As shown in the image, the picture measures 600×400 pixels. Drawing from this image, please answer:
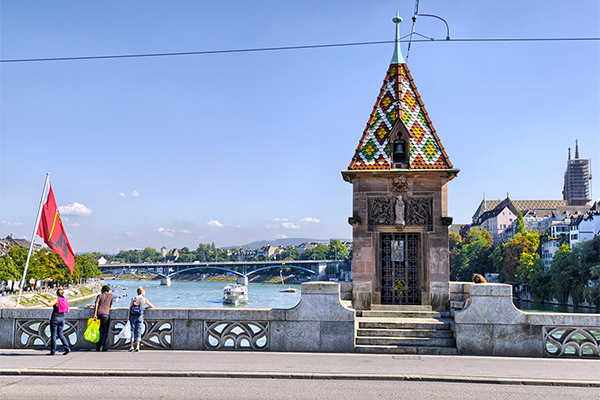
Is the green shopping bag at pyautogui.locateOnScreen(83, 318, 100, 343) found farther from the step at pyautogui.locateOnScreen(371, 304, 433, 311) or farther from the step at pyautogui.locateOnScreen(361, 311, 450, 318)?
the step at pyautogui.locateOnScreen(371, 304, 433, 311)

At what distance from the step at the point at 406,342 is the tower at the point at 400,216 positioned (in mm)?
1957

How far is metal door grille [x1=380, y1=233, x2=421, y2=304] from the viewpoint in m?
14.8

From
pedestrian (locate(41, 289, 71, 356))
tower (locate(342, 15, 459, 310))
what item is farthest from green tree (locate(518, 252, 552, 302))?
pedestrian (locate(41, 289, 71, 356))

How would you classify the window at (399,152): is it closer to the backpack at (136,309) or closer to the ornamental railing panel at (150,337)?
the ornamental railing panel at (150,337)

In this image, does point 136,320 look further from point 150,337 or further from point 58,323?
point 58,323

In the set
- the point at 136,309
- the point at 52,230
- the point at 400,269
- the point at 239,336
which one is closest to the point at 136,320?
the point at 136,309

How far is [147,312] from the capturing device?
1266cm

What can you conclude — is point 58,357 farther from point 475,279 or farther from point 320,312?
point 475,279

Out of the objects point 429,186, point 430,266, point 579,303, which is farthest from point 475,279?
point 579,303

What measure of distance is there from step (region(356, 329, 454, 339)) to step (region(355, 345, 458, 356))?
45 cm

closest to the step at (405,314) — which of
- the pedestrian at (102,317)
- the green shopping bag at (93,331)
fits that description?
the pedestrian at (102,317)

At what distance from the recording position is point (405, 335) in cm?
1265

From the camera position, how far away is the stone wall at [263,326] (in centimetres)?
1234

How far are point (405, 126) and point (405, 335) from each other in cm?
534
